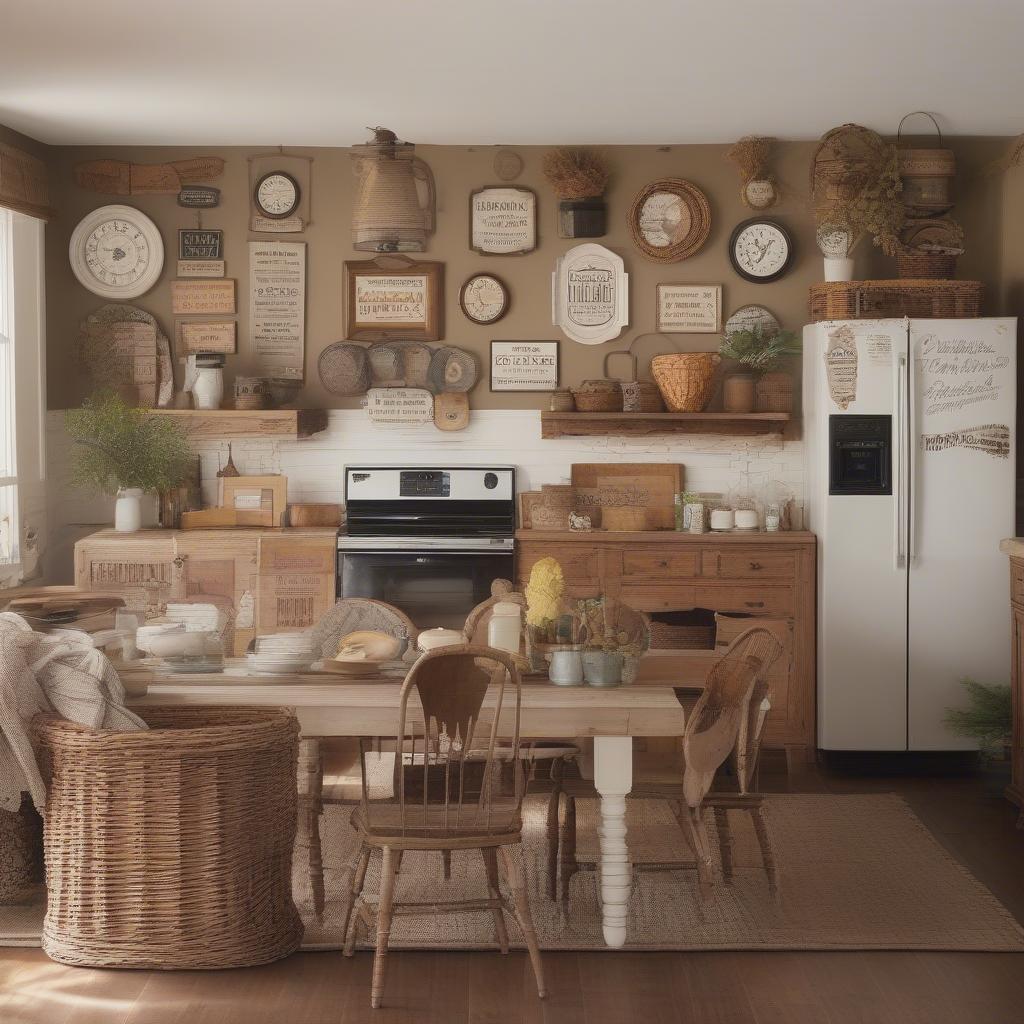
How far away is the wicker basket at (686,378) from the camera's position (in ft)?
20.5

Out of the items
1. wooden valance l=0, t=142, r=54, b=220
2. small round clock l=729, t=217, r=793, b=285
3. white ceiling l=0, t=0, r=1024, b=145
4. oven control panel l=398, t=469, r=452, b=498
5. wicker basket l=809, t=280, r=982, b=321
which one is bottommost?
oven control panel l=398, t=469, r=452, b=498

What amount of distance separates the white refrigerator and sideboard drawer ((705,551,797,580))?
0.17 meters

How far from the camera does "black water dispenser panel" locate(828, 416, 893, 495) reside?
586 centimetres

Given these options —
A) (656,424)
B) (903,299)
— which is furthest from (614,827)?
(903,299)

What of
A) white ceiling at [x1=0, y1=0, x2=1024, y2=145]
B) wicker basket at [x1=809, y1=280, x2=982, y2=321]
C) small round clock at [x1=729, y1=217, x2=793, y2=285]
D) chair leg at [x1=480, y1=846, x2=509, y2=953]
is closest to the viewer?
chair leg at [x1=480, y1=846, x2=509, y2=953]

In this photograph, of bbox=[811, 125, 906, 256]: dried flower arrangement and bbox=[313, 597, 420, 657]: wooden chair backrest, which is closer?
bbox=[313, 597, 420, 657]: wooden chair backrest

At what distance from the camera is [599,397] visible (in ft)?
20.8

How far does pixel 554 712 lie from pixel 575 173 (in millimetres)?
3447

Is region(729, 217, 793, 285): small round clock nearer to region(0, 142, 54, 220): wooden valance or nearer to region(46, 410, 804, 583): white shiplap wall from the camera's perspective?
region(46, 410, 804, 583): white shiplap wall

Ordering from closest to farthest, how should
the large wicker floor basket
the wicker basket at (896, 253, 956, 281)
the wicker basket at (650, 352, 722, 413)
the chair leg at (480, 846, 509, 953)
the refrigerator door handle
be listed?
the large wicker floor basket < the chair leg at (480, 846, 509, 953) < the refrigerator door handle < the wicker basket at (896, 253, 956, 281) < the wicker basket at (650, 352, 722, 413)

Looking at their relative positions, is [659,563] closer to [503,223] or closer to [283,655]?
[503,223]

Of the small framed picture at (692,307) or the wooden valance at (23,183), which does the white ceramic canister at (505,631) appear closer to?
the small framed picture at (692,307)

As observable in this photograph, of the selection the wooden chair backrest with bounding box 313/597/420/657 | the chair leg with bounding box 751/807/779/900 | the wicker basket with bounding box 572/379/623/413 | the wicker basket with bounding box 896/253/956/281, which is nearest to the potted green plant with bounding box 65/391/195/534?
the wooden chair backrest with bounding box 313/597/420/657

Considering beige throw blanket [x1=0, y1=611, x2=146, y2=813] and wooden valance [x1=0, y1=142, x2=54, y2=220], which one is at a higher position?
wooden valance [x1=0, y1=142, x2=54, y2=220]
